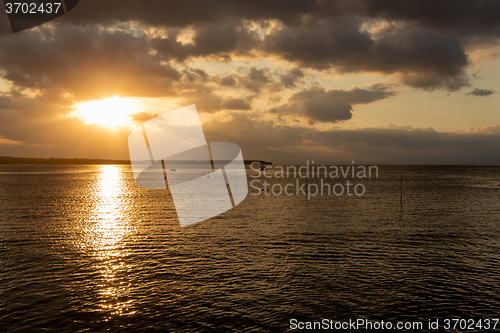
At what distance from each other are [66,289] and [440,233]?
118ft

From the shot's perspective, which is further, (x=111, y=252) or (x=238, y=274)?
(x=111, y=252)

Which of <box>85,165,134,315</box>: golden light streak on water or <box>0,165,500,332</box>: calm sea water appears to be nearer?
<box>0,165,500,332</box>: calm sea water

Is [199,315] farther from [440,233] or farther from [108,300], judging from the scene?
[440,233]

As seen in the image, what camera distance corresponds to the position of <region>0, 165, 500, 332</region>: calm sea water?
53.1 feet

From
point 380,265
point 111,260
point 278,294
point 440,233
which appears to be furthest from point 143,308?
point 440,233

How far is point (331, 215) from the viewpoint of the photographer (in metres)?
48.0

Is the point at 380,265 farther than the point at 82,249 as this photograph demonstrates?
No

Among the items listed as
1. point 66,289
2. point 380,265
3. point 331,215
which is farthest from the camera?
point 331,215

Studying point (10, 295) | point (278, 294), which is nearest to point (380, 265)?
point (278, 294)

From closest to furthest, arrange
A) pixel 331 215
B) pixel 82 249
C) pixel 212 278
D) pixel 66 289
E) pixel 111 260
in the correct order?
pixel 66 289
pixel 212 278
pixel 111 260
pixel 82 249
pixel 331 215

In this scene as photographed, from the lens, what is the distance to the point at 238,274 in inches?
857

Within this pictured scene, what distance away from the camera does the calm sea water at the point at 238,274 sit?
1617 centimetres

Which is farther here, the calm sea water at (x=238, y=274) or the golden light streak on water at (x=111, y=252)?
the golden light streak on water at (x=111, y=252)

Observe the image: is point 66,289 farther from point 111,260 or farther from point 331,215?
point 331,215
